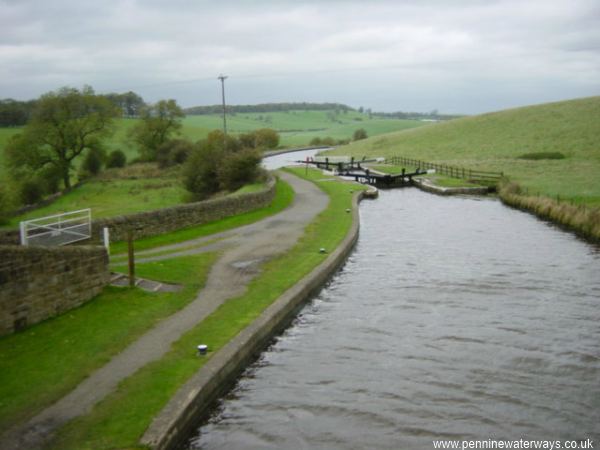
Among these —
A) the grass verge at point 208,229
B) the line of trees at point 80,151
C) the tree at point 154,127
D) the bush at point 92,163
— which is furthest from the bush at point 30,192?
the grass verge at point 208,229

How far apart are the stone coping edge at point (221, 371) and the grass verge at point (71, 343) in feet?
6.70

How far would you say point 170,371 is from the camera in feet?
34.8

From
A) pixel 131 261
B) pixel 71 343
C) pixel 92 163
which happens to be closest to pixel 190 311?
pixel 131 261

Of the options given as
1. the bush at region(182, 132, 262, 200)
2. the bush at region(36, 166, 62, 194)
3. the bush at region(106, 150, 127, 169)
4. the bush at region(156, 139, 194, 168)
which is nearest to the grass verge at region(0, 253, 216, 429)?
the bush at region(182, 132, 262, 200)

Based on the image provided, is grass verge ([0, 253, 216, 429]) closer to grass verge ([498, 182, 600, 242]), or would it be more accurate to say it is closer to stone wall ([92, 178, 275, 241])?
stone wall ([92, 178, 275, 241])

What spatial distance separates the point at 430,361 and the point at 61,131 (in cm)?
5776

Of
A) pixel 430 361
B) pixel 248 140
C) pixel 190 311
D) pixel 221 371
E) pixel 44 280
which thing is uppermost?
pixel 248 140

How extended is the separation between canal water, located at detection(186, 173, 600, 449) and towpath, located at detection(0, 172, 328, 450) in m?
1.90

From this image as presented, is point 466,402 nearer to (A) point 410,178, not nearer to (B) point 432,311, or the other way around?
(B) point 432,311

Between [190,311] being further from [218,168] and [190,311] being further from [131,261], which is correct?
[218,168]

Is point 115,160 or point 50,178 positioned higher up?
point 115,160

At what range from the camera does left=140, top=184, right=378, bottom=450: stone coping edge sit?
8.87 meters

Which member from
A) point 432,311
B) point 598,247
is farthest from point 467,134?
point 432,311

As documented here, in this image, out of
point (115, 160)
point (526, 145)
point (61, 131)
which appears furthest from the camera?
point (115, 160)
